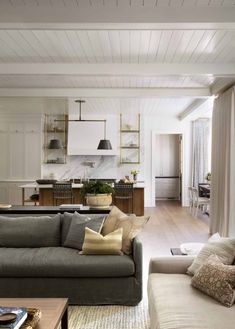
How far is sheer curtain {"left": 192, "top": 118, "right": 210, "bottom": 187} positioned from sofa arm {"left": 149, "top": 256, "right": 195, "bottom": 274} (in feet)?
23.3

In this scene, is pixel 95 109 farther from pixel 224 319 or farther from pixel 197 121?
pixel 224 319

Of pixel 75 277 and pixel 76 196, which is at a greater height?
pixel 76 196

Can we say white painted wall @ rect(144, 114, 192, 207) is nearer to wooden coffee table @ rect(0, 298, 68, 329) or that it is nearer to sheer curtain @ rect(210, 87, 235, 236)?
sheer curtain @ rect(210, 87, 235, 236)

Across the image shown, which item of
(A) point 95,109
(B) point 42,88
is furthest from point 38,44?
(A) point 95,109

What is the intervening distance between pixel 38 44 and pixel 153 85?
2579mm

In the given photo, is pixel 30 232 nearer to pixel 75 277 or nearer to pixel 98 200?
pixel 75 277

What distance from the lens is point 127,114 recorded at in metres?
9.96

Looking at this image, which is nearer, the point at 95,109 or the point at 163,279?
the point at 163,279

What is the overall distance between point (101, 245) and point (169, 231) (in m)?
3.60

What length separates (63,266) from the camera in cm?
320

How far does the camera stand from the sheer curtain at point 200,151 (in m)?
9.84

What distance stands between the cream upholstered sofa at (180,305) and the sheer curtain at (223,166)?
267 centimetres

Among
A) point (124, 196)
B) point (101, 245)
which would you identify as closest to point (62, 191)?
point (124, 196)

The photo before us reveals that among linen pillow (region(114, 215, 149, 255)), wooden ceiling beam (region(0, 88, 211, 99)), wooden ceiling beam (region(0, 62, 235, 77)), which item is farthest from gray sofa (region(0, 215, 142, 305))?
wooden ceiling beam (region(0, 88, 211, 99))
